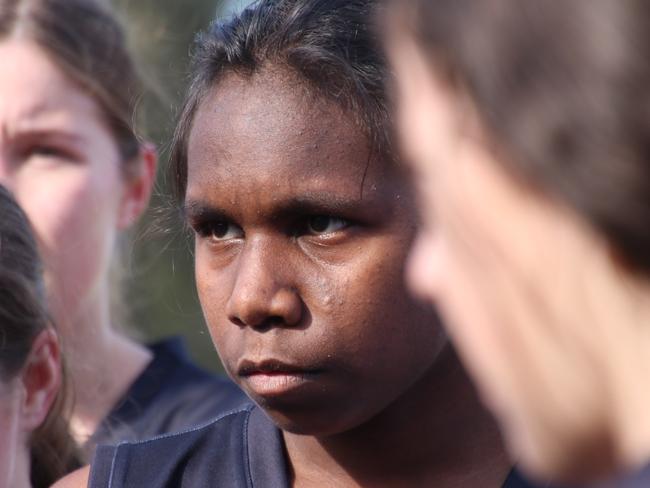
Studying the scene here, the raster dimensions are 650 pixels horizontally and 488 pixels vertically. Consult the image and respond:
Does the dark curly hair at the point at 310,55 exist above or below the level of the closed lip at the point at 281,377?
above

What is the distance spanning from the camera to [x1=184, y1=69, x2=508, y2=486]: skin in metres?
2.31

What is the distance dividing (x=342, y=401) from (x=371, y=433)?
0.25 metres

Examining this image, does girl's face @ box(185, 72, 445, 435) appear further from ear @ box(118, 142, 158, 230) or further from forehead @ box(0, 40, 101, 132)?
ear @ box(118, 142, 158, 230)

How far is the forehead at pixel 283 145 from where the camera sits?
237cm

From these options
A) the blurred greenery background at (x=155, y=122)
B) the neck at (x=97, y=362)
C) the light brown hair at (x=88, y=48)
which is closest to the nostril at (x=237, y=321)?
the blurred greenery background at (x=155, y=122)

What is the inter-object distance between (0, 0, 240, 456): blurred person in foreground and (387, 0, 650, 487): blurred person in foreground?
9.08 feet

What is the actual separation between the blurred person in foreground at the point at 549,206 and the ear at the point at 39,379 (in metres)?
1.97

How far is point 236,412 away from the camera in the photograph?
9.20 ft

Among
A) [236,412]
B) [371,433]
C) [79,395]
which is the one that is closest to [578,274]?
[371,433]

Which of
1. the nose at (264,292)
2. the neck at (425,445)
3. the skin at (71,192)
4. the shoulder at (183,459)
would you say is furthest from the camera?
the skin at (71,192)

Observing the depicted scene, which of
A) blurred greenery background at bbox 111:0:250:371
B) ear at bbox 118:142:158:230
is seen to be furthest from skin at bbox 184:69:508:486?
ear at bbox 118:142:158:230

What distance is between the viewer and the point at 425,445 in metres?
2.54

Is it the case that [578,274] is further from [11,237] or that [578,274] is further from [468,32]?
[11,237]

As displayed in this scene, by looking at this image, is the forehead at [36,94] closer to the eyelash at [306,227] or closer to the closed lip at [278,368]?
the eyelash at [306,227]
